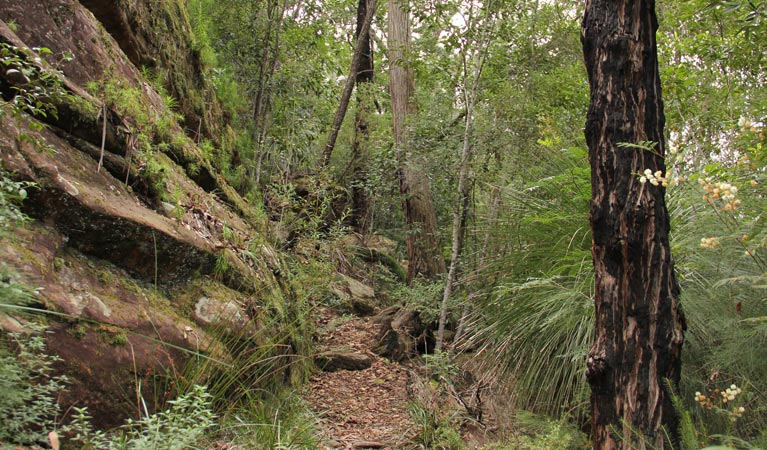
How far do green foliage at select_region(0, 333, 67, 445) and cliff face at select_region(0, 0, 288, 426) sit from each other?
0.10 m

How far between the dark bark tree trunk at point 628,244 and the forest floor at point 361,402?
79.8 inches

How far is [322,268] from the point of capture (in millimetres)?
5562

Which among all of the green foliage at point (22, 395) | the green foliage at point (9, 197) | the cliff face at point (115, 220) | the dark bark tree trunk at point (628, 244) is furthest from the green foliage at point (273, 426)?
the dark bark tree trunk at point (628, 244)

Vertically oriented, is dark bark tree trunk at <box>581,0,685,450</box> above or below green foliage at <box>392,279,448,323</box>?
above

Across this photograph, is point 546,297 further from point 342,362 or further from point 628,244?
point 342,362

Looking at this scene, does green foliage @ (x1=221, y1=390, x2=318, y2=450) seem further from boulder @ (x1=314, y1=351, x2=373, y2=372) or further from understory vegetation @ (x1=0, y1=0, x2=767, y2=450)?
boulder @ (x1=314, y1=351, x2=373, y2=372)

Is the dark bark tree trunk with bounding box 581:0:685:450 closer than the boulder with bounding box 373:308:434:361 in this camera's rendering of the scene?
Yes

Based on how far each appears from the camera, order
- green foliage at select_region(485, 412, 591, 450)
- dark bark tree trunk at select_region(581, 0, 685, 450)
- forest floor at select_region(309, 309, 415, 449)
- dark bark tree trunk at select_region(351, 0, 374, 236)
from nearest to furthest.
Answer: dark bark tree trunk at select_region(581, 0, 685, 450) < green foliage at select_region(485, 412, 591, 450) < forest floor at select_region(309, 309, 415, 449) < dark bark tree trunk at select_region(351, 0, 374, 236)

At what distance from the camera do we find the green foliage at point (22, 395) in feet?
6.97

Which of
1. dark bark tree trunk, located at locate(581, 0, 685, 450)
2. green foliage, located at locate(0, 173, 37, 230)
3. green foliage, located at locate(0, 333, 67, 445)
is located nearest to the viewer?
green foliage, located at locate(0, 333, 67, 445)

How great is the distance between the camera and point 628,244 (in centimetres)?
250

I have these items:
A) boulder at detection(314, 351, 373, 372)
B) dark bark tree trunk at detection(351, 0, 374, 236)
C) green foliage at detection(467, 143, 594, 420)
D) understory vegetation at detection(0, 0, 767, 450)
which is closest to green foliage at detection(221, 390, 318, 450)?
understory vegetation at detection(0, 0, 767, 450)

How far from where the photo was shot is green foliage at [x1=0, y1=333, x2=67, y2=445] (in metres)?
2.12

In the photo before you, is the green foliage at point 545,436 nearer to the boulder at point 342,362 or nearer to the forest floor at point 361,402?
the forest floor at point 361,402
